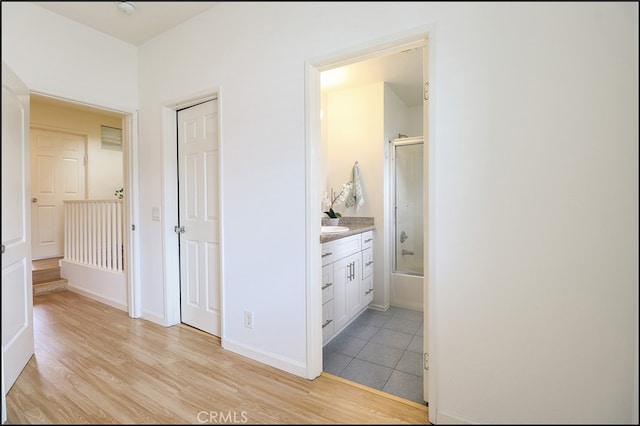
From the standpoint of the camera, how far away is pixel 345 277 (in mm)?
2531

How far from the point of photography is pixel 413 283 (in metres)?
3.14

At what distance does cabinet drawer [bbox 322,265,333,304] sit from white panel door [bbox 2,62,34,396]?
5.53 ft

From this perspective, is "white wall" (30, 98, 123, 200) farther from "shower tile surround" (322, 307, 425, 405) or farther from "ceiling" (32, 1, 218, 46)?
"shower tile surround" (322, 307, 425, 405)

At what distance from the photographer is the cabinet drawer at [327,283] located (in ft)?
7.15

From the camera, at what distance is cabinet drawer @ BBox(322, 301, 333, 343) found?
7.22 ft

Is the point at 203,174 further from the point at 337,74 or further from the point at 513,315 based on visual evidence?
the point at 513,315

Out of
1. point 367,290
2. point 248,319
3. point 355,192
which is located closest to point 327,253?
point 248,319

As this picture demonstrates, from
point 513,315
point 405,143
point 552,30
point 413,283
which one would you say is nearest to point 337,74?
point 405,143

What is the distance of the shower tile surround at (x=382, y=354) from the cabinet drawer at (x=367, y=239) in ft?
2.36

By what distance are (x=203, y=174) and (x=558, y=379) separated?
2.42 meters

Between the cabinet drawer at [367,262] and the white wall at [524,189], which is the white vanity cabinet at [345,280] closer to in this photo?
the cabinet drawer at [367,262]

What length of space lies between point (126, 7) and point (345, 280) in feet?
7.22

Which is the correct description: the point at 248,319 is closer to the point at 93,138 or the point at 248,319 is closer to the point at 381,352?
the point at 381,352

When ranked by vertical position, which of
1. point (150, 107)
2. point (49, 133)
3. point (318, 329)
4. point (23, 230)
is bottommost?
point (318, 329)
